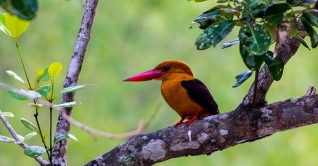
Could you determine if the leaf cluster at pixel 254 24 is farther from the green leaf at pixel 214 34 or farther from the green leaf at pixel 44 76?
the green leaf at pixel 44 76

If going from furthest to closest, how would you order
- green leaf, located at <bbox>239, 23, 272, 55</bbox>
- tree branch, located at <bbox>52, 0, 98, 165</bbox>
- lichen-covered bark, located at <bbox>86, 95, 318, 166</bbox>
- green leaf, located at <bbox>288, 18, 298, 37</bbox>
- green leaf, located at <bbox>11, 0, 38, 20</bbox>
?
tree branch, located at <bbox>52, 0, 98, 165</bbox>, lichen-covered bark, located at <bbox>86, 95, 318, 166</bbox>, green leaf, located at <bbox>288, 18, 298, 37</bbox>, green leaf, located at <bbox>239, 23, 272, 55</bbox>, green leaf, located at <bbox>11, 0, 38, 20</bbox>

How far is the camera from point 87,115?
125 inches

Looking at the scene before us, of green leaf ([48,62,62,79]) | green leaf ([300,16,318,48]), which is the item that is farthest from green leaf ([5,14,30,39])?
green leaf ([300,16,318,48])

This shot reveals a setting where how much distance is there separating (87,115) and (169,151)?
1.73 meters

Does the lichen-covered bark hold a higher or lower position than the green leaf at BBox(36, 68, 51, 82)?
lower

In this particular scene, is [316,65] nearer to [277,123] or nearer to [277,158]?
[277,158]

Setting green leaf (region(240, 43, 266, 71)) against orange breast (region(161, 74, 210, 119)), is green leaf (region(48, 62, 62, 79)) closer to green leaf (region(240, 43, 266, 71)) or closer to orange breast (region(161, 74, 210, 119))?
green leaf (region(240, 43, 266, 71))

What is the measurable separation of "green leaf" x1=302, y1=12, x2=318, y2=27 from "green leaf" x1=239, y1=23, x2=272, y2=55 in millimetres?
132

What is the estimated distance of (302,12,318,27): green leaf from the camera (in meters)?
1.19

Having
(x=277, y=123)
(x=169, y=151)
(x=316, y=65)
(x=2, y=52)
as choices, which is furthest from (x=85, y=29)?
(x=316, y=65)

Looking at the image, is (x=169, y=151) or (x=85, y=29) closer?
(x=169, y=151)

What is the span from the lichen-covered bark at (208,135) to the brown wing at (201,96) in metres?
0.43

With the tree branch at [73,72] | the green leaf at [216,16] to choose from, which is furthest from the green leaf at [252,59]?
the tree branch at [73,72]

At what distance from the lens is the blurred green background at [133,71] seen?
3117 mm
